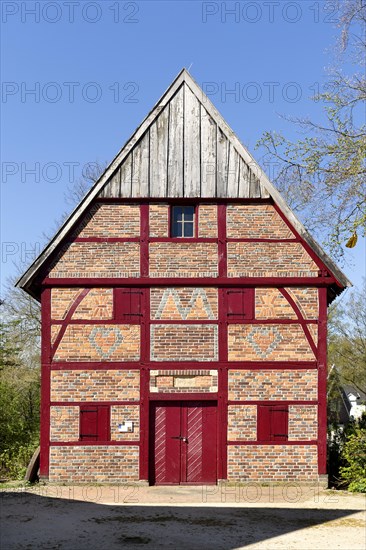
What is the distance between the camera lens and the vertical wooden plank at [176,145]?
17.2 m

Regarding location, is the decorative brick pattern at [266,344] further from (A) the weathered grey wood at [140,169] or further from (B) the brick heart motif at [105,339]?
(A) the weathered grey wood at [140,169]

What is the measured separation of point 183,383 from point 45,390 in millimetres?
3241

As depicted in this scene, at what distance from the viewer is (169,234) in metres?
17.2

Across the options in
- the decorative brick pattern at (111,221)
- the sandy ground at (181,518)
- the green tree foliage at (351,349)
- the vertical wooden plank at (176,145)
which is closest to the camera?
the sandy ground at (181,518)

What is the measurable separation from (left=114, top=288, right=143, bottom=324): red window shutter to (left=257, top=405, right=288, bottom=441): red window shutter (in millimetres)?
3643

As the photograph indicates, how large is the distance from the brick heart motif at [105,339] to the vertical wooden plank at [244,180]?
4436 mm

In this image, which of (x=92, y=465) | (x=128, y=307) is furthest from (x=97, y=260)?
(x=92, y=465)

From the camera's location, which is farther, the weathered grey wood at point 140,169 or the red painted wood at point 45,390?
the weathered grey wood at point 140,169

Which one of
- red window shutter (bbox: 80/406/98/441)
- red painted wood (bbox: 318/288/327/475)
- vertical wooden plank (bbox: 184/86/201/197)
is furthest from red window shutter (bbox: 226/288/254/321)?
red window shutter (bbox: 80/406/98/441)

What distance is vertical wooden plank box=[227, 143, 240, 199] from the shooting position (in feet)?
Answer: 56.5

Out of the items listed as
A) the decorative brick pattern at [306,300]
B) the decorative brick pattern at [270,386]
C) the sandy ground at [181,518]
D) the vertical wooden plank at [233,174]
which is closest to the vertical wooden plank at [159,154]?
the vertical wooden plank at [233,174]

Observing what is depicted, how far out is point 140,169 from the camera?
56.7 feet

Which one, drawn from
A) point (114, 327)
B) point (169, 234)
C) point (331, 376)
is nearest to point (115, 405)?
point (114, 327)

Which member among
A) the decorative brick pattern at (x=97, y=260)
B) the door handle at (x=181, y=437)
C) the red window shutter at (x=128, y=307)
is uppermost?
the decorative brick pattern at (x=97, y=260)
